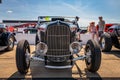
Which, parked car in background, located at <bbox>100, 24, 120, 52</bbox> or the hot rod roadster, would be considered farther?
parked car in background, located at <bbox>100, 24, 120, 52</bbox>

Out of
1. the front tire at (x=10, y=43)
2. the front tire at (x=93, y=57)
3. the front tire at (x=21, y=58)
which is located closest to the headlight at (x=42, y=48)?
the front tire at (x=21, y=58)

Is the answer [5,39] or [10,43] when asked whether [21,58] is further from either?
[10,43]

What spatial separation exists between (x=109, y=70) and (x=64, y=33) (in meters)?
1.82

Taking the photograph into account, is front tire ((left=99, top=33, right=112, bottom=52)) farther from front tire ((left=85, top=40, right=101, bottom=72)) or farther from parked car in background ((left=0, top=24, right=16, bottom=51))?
parked car in background ((left=0, top=24, right=16, bottom=51))

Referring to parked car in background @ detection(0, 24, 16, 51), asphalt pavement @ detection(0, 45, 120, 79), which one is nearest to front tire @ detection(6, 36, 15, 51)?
parked car in background @ detection(0, 24, 16, 51)

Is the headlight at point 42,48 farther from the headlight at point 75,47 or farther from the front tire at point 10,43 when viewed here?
the front tire at point 10,43

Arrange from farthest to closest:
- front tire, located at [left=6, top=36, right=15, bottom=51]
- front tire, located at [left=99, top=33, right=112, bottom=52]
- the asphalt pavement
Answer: front tire, located at [left=6, top=36, right=15, bottom=51] → front tire, located at [left=99, top=33, right=112, bottom=52] → the asphalt pavement

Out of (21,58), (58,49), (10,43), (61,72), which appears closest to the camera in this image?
(21,58)

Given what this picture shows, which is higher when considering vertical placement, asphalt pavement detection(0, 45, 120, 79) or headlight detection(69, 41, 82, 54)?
headlight detection(69, 41, 82, 54)

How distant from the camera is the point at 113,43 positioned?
11312mm

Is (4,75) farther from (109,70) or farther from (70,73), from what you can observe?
(109,70)

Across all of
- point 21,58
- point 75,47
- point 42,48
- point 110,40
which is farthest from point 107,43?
point 21,58

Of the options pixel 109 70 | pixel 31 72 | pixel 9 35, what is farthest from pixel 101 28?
pixel 31 72

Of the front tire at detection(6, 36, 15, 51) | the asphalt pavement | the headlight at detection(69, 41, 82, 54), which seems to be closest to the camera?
the asphalt pavement
